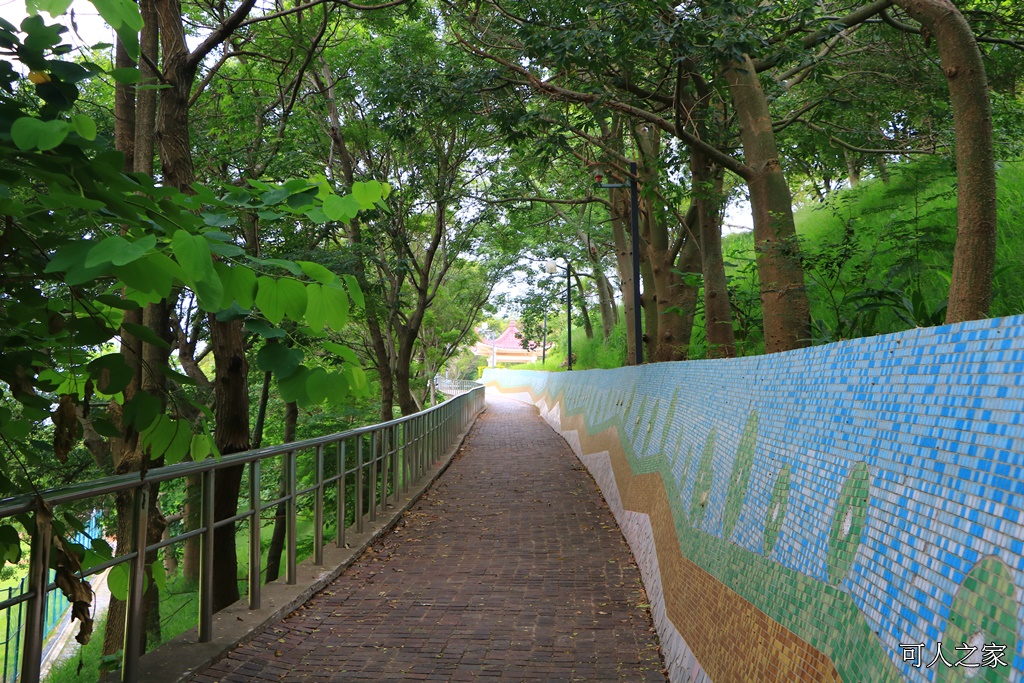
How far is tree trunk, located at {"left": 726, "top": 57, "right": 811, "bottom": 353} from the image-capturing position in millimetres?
8625

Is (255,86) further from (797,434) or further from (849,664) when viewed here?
(849,664)

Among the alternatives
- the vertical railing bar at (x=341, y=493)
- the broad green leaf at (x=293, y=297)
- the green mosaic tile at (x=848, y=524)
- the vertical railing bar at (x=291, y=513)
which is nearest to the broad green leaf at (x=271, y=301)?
the broad green leaf at (x=293, y=297)

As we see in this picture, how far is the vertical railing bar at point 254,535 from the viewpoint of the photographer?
19.6 feet

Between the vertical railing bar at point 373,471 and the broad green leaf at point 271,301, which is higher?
the broad green leaf at point 271,301

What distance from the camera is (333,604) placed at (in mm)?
6828

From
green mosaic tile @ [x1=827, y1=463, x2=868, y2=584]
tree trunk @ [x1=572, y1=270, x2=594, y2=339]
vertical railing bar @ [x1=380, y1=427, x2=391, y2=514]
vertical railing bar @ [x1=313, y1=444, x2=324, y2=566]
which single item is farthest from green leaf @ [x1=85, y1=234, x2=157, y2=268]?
tree trunk @ [x1=572, y1=270, x2=594, y2=339]

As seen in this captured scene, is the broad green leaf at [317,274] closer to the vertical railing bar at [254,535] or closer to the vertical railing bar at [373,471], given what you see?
the vertical railing bar at [254,535]

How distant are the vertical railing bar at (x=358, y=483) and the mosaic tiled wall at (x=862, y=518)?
4.23m

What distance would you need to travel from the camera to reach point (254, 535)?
593cm

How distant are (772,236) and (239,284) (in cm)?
762

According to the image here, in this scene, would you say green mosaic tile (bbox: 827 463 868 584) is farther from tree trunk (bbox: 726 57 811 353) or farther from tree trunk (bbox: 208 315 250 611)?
tree trunk (bbox: 208 315 250 611)

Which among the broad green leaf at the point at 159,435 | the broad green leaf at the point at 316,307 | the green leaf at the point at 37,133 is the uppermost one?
the green leaf at the point at 37,133

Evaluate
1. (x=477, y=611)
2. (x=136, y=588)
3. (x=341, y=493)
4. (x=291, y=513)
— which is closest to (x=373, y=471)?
(x=341, y=493)

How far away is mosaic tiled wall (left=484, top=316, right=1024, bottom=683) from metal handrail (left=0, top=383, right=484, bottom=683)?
251 cm
